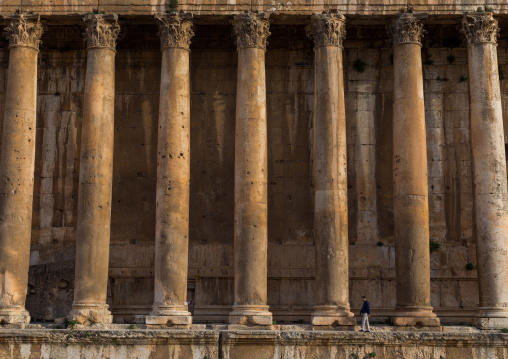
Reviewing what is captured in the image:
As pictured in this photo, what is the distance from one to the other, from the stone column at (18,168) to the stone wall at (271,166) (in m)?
3.06

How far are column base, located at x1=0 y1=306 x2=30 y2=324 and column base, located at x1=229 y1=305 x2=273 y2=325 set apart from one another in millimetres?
6220

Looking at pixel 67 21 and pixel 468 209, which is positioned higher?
pixel 67 21

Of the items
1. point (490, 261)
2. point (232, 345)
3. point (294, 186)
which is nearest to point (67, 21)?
point (294, 186)

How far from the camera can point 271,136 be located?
29812mm

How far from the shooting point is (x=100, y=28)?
26.4 m

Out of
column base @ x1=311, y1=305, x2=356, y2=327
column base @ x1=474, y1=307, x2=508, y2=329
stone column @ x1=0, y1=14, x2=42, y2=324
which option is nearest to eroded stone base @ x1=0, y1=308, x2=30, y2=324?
stone column @ x1=0, y1=14, x2=42, y2=324

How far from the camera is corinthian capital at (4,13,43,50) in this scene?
26438mm

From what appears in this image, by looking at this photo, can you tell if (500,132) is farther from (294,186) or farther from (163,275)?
(163,275)

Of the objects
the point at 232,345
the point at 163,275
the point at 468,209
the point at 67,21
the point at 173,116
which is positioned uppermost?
the point at 67,21

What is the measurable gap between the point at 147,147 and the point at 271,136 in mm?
4463

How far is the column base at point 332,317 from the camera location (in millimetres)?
24812

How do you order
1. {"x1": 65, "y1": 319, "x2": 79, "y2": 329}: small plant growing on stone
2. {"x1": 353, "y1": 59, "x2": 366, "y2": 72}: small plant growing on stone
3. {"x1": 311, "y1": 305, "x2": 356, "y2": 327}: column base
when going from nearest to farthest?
{"x1": 65, "y1": 319, "x2": 79, "y2": 329}: small plant growing on stone
{"x1": 311, "y1": 305, "x2": 356, "y2": 327}: column base
{"x1": 353, "y1": 59, "x2": 366, "y2": 72}: small plant growing on stone

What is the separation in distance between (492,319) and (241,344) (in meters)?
7.58

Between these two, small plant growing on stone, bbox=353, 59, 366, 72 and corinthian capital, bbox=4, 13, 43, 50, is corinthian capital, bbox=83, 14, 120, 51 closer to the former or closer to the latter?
corinthian capital, bbox=4, 13, 43, 50
